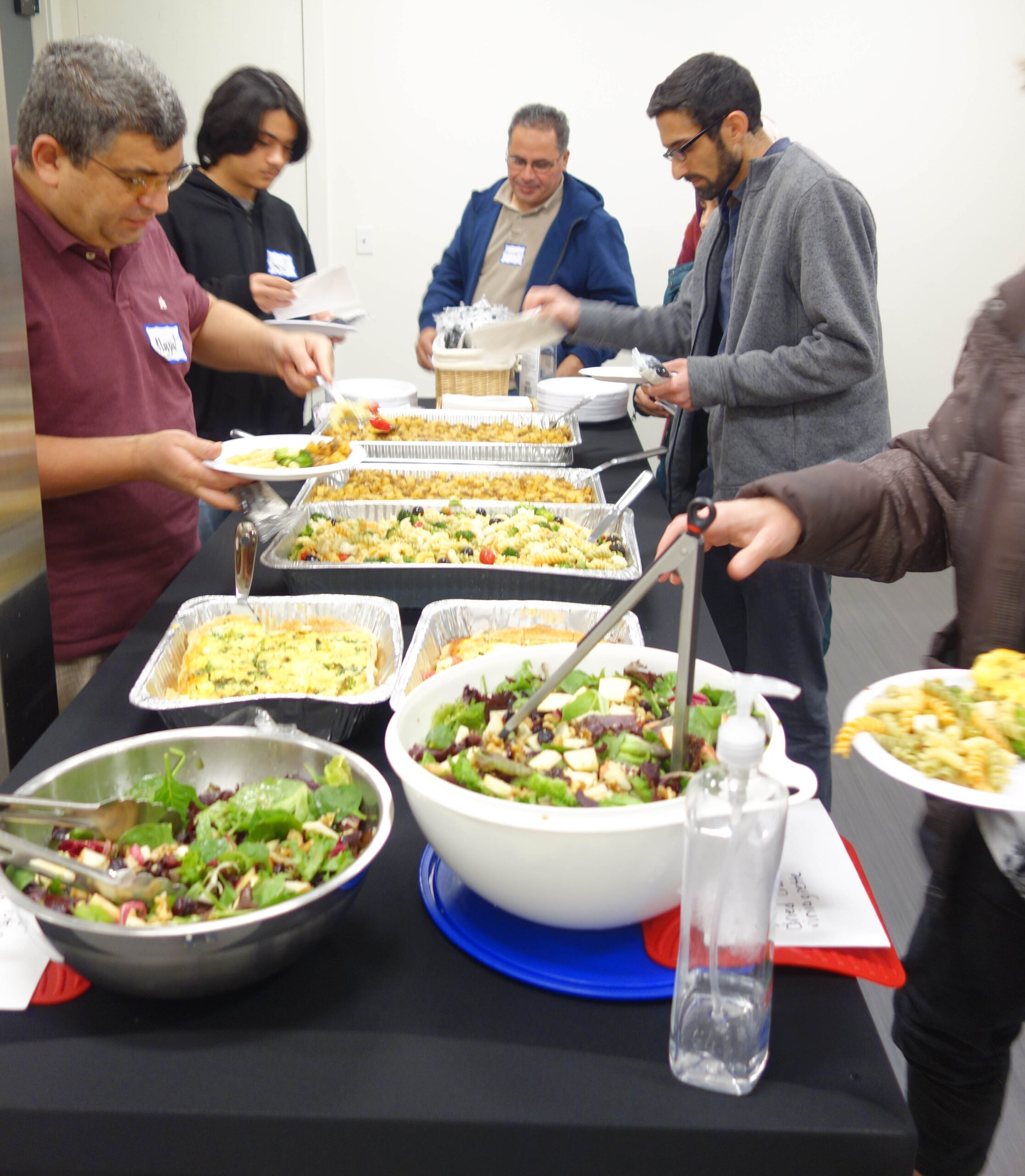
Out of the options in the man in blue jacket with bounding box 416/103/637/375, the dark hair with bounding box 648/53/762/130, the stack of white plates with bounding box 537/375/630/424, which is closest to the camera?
the dark hair with bounding box 648/53/762/130

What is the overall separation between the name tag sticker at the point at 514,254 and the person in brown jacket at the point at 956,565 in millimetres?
2689

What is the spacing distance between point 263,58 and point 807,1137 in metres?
5.20

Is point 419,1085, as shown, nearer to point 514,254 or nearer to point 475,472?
point 475,472

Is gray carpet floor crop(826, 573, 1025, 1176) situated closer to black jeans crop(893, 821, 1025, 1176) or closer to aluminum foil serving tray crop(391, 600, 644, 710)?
black jeans crop(893, 821, 1025, 1176)

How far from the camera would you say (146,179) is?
1.58 meters

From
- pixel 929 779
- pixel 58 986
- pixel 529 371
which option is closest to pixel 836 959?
pixel 929 779

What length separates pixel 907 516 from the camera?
1.28m

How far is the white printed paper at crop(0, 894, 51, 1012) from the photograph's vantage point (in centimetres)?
79

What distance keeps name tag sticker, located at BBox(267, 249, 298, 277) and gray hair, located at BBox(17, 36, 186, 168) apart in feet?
5.10

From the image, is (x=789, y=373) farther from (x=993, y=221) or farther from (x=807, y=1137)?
(x=993, y=221)

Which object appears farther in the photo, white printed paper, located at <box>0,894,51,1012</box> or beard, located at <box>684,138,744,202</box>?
beard, located at <box>684,138,744,202</box>

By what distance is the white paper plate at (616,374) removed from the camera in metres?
2.45

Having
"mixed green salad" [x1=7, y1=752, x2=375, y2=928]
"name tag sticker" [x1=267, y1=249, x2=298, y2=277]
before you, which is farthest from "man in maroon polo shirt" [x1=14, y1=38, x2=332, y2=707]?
"name tag sticker" [x1=267, y1=249, x2=298, y2=277]

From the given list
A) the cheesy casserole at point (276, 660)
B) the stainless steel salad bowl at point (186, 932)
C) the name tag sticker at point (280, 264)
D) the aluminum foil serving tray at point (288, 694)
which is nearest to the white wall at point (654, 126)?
the name tag sticker at point (280, 264)
